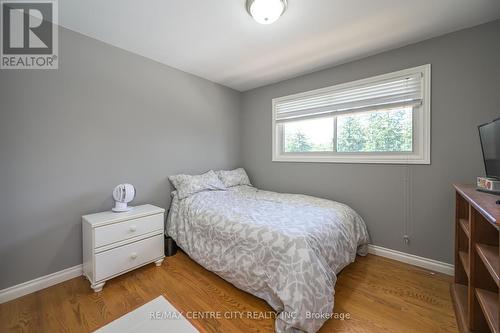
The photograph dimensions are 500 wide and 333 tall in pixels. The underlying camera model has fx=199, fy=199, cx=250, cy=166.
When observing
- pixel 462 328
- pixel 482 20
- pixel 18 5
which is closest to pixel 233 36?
pixel 18 5

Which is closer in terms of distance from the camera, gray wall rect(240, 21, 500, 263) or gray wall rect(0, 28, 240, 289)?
gray wall rect(0, 28, 240, 289)

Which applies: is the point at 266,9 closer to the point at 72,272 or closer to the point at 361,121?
the point at 361,121

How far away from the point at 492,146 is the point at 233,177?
260 centimetres

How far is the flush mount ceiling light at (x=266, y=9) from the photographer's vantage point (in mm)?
1475

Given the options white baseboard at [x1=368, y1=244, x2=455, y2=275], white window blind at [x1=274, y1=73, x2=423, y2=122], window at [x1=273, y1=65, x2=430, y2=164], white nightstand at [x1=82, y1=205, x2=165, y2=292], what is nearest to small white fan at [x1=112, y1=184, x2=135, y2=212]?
white nightstand at [x1=82, y1=205, x2=165, y2=292]

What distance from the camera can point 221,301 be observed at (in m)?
1.58

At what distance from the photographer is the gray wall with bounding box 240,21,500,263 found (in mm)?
1766

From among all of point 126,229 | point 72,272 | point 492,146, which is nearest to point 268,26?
point 492,146

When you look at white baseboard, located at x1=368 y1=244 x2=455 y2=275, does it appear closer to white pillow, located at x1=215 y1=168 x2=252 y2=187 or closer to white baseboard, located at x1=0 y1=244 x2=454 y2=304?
white baseboard, located at x1=0 y1=244 x2=454 y2=304

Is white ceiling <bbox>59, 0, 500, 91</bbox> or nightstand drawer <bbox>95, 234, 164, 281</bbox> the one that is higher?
white ceiling <bbox>59, 0, 500, 91</bbox>

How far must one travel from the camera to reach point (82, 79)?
76.4 inches

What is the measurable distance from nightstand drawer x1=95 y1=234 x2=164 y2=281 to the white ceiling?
2.04m
